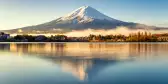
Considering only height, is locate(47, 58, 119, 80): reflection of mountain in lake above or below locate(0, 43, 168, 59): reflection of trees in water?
above

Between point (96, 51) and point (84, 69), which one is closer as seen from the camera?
point (84, 69)

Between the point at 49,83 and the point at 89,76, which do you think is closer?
the point at 49,83

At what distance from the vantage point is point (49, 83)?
7.36m

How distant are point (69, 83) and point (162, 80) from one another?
8.77ft

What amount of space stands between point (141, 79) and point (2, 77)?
4.17 meters

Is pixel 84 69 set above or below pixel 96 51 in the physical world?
above

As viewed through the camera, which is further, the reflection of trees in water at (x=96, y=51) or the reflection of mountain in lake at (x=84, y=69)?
the reflection of trees in water at (x=96, y=51)

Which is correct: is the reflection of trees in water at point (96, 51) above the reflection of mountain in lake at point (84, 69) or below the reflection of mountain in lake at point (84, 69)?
below

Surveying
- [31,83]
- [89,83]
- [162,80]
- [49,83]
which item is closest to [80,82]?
[89,83]

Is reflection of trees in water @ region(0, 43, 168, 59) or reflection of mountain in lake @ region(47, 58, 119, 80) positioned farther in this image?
reflection of trees in water @ region(0, 43, 168, 59)

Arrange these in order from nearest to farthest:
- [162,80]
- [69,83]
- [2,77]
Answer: [69,83] < [162,80] < [2,77]

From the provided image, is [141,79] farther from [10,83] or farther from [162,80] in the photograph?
[10,83]

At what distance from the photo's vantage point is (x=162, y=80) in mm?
7957

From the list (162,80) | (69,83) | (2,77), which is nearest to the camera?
(69,83)
